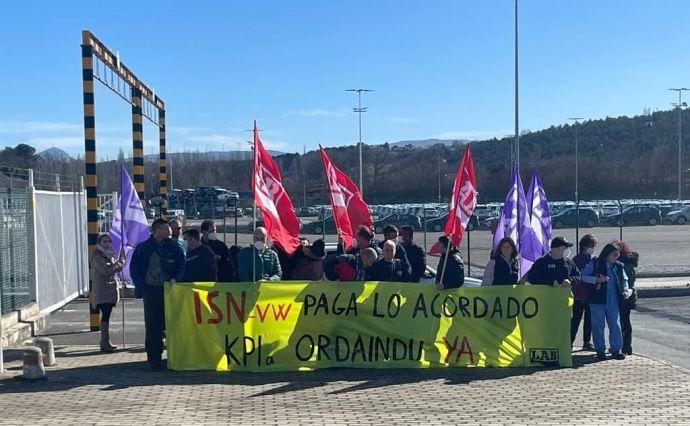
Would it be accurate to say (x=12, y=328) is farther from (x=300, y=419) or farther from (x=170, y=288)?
(x=300, y=419)

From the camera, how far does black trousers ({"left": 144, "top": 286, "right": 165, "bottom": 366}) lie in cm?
1014

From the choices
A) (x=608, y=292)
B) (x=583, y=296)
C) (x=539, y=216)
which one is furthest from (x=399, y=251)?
(x=608, y=292)

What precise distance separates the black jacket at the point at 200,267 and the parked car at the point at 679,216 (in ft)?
174

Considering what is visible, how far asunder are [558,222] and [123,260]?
47.7 metres

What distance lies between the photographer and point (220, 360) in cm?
1007

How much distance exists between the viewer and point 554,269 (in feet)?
35.2

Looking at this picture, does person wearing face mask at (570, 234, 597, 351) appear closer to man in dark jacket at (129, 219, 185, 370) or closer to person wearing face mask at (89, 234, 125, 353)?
man in dark jacket at (129, 219, 185, 370)

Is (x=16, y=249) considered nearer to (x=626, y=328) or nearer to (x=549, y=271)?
(x=549, y=271)

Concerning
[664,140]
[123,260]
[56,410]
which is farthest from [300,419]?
[664,140]

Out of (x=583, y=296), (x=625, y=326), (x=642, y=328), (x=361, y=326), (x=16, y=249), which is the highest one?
(x=16, y=249)

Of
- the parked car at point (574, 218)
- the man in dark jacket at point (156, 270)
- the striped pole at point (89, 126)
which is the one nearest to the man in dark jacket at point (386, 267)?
the man in dark jacket at point (156, 270)

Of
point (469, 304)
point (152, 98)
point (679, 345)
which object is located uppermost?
point (152, 98)

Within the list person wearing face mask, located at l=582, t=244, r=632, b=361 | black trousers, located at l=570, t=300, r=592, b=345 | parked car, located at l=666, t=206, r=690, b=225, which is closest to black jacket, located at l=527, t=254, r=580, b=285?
person wearing face mask, located at l=582, t=244, r=632, b=361

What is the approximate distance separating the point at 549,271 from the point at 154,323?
511 cm
